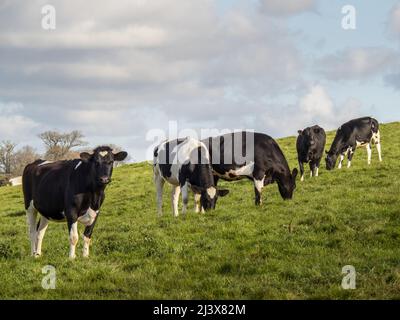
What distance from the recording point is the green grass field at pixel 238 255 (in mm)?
9500

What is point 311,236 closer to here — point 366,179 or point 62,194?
point 62,194

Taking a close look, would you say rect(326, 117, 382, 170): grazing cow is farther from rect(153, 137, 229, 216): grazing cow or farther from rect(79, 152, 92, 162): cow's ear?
rect(79, 152, 92, 162): cow's ear

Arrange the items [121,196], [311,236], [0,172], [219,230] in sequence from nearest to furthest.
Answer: [311,236] → [219,230] → [121,196] → [0,172]

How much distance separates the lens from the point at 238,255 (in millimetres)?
11641

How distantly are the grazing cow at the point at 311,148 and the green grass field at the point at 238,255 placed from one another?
26.8 ft

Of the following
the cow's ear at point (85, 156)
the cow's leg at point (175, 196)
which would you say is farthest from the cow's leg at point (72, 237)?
the cow's leg at point (175, 196)

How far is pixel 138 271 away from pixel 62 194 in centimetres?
298

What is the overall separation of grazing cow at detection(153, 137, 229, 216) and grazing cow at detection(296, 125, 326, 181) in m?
9.53

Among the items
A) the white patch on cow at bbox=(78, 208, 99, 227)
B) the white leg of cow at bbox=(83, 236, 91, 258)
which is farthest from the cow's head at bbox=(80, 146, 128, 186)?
the white leg of cow at bbox=(83, 236, 91, 258)

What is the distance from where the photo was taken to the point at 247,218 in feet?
49.1

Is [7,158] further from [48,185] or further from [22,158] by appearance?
[48,185]

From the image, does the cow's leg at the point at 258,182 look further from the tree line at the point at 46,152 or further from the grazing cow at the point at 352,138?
the tree line at the point at 46,152
